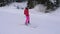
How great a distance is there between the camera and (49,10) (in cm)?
2334

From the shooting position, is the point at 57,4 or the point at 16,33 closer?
the point at 16,33

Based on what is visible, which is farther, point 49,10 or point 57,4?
point 57,4

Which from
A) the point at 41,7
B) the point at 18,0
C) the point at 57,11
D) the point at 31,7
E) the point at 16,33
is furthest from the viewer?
the point at 18,0

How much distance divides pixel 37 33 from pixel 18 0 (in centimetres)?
2239

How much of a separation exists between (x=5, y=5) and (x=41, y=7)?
7662 millimetres

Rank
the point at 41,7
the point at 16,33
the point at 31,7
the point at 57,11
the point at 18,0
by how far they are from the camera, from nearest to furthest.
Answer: the point at 16,33
the point at 57,11
the point at 41,7
the point at 31,7
the point at 18,0

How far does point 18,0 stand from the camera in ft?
108

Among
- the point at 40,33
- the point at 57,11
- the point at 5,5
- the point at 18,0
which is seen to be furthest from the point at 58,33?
the point at 18,0

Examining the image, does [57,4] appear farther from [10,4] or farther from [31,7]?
[10,4]

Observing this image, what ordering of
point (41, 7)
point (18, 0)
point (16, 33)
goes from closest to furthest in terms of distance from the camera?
point (16, 33), point (41, 7), point (18, 0)

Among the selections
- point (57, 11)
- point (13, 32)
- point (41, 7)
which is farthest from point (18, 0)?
point (13, 32)

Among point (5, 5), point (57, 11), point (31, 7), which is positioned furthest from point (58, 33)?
point (5, 5)

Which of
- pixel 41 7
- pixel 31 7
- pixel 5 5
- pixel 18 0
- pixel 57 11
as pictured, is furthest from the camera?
Answer: pixel 18 0

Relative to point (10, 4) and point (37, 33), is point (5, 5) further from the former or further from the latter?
point (37, 33)
